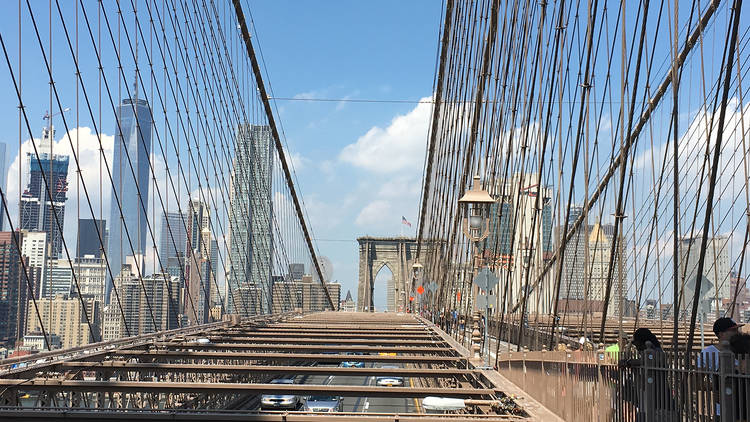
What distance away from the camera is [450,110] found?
2866 cm

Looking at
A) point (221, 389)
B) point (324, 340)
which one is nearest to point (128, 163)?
point (324, 340)

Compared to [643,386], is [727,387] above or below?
above

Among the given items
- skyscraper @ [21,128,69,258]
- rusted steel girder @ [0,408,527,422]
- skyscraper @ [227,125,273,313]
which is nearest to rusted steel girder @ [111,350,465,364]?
skyscraper @ [21,128,69,258]

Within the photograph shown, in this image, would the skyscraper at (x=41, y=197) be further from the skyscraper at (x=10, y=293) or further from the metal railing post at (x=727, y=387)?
the metal railing post at (x=727, y=387)

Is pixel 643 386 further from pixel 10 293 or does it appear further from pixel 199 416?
pixel 10 293

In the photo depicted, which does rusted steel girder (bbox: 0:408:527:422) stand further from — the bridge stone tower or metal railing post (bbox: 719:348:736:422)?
the bridge stone tower

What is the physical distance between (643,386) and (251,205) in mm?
25803

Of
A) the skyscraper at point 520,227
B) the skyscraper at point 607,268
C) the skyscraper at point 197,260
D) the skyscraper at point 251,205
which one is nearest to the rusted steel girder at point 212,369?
the skyscraper at point 607,268

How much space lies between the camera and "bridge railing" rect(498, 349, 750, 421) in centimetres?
372

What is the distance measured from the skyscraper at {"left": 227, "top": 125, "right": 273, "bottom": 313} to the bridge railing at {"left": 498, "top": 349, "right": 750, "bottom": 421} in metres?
19.1

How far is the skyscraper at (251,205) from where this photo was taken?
27156mm

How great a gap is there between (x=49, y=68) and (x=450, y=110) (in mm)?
19780

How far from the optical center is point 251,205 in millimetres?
29828

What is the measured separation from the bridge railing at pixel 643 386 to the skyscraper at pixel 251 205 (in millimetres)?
19105
